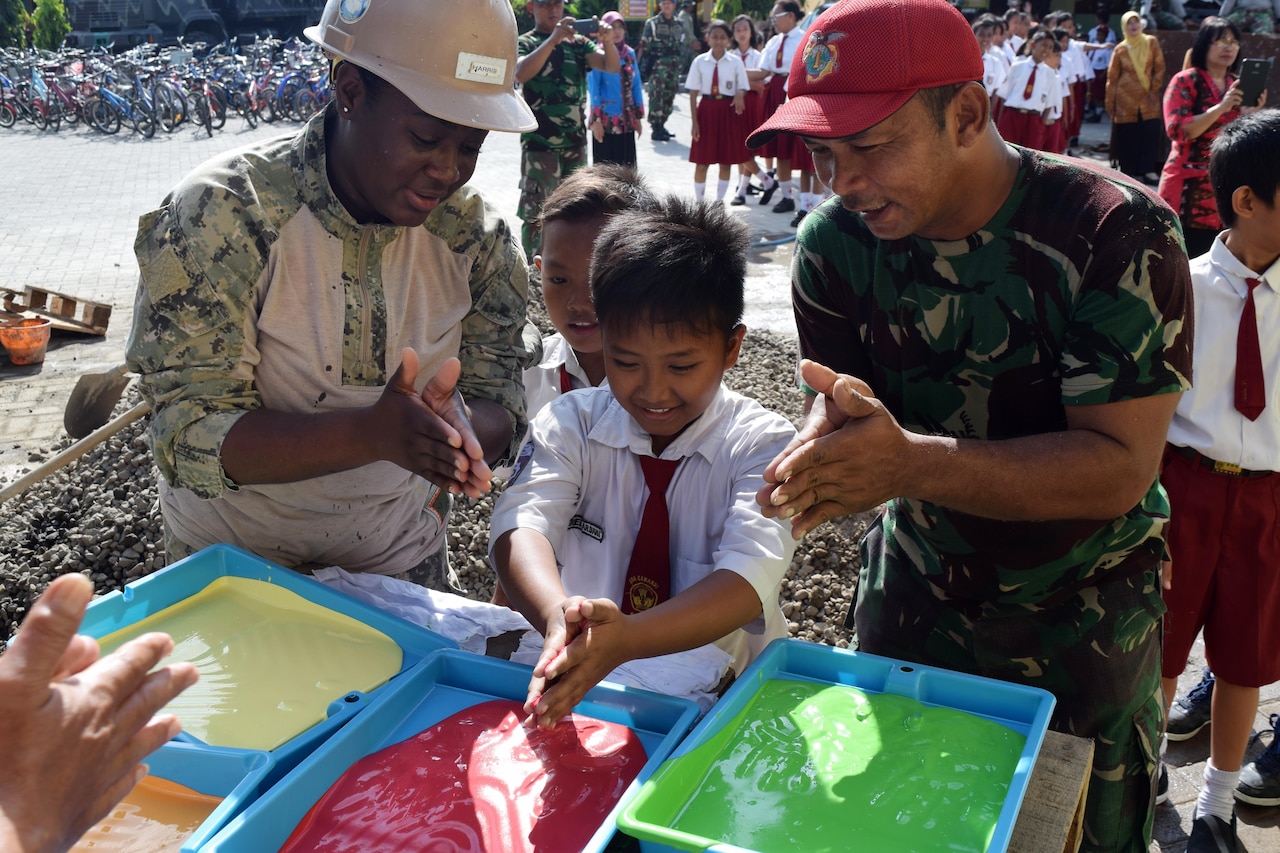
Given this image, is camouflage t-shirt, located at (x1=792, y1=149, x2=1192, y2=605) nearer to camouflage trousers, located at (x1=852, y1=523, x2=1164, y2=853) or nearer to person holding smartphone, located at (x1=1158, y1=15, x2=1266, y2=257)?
camouflage trousers, located at (x1=852, y1=523, x2=1164, y2=853)

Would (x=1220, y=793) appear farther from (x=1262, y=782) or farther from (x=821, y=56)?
(x=821, y=56)

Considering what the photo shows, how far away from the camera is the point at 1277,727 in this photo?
2.91 meters

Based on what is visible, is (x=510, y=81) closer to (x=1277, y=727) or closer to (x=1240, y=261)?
(x=1240, y=261)

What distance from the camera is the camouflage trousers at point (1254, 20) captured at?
1498 centimetres

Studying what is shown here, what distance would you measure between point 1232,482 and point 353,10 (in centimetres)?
226

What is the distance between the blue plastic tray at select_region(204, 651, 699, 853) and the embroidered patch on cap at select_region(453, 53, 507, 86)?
38.4 inches

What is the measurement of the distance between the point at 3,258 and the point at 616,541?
8.38 metres

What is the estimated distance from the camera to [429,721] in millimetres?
1529

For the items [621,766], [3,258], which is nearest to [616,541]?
[621,766]

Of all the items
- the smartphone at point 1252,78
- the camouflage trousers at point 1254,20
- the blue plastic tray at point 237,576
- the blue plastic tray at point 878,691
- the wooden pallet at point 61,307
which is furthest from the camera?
the camouflage trousers at point 1254,20

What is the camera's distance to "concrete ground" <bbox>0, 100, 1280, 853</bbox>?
3.16m

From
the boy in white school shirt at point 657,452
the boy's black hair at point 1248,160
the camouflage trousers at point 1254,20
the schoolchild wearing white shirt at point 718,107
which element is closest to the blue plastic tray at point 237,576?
the boy in white school shirt at point 657,452

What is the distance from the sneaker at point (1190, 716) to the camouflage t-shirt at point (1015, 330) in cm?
163

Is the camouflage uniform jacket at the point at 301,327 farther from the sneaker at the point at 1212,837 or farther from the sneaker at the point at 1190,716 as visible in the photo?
the sneaker at the point at 1190,716
